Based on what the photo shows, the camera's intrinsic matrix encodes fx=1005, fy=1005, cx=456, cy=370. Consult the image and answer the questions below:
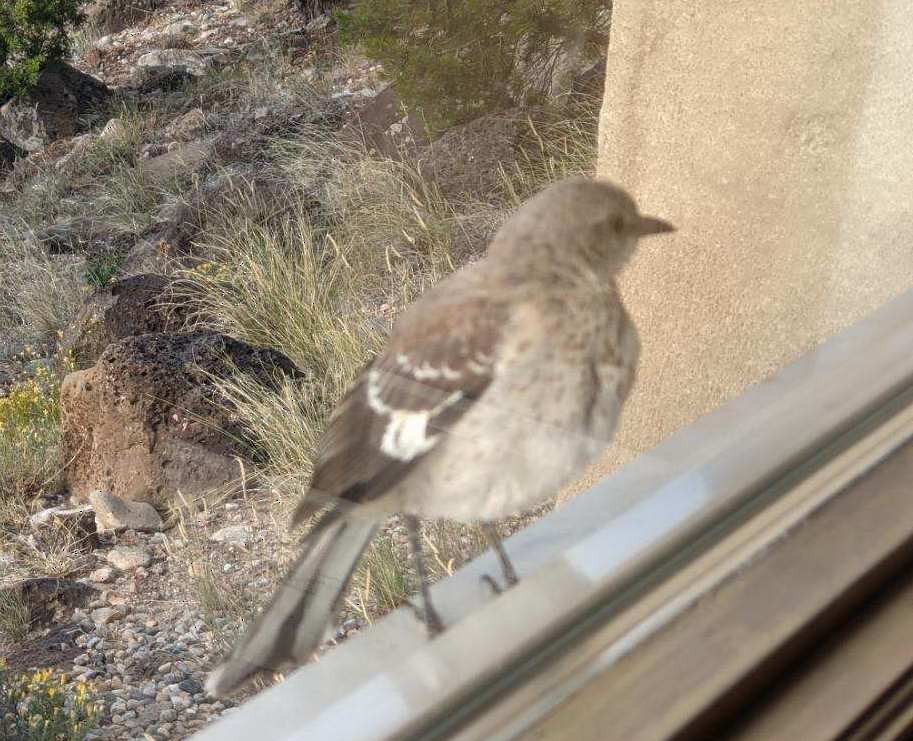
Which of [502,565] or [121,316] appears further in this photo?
[121,316]

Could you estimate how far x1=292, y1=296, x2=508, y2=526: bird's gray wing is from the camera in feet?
1.78

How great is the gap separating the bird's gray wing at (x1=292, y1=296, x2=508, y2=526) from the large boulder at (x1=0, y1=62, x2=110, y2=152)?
0.80 feet

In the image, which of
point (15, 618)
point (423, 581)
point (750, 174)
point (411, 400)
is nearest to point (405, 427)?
point (411, 400)

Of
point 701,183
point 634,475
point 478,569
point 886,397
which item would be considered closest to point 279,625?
point 478,569

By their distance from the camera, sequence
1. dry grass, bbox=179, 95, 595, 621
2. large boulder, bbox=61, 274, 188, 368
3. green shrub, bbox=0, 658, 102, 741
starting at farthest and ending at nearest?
large boulder, bbox=61, 274, 188, 368
dry grass, bbox=179, 95, 595, 621
green shrub, bbox=0, 658, 102, 741

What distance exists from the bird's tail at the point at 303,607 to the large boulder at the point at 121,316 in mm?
274

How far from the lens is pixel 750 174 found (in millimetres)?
758

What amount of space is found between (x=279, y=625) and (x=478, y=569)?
159mm

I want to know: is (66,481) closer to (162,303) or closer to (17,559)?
(17,559)

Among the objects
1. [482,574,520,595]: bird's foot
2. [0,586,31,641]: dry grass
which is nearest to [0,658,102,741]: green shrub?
[0,586,31,641]: dry grass

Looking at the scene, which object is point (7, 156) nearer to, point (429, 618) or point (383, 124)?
point (383, 124)

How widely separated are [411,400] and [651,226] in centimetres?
18

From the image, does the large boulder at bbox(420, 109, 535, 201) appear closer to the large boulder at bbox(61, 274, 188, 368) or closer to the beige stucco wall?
the beige stucco wall

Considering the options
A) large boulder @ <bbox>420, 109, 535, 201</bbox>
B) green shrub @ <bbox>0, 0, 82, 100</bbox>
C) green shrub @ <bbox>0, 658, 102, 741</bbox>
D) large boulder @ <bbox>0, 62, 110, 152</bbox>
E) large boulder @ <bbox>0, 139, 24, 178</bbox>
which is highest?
green shrub @ <bbox>0, 0, 82, 100</bbox>
